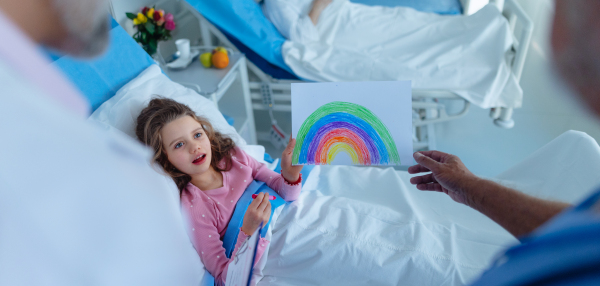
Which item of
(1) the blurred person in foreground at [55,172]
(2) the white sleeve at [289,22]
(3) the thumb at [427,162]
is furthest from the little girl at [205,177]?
(2) the white sleeve at [289,22]

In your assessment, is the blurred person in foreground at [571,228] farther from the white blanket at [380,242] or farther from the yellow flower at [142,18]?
the yellow flower at [142,18]

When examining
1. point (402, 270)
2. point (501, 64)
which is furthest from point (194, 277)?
point (501, 64)

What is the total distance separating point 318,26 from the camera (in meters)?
2.22

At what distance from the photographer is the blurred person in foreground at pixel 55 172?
12.9 inches

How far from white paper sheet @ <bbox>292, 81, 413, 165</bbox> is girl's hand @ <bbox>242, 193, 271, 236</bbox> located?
0.17m

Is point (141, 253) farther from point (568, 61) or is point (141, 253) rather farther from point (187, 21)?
point (187, 21)

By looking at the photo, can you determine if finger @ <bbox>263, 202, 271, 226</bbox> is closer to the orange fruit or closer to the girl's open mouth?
the girl's open mouth

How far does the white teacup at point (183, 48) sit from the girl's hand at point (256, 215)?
3.87ft

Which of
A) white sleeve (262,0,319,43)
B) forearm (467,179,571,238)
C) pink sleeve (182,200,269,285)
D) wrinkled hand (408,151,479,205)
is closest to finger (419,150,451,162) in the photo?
wrinkled hand (408,151,479,205)

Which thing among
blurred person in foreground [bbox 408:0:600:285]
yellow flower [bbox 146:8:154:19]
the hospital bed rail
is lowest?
the hospital bed rail

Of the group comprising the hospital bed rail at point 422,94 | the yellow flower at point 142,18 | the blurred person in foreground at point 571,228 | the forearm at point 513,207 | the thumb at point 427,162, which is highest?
the blurred person in foreground at point 571,228

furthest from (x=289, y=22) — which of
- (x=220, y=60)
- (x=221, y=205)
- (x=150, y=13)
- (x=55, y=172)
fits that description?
(x=55, y=172)

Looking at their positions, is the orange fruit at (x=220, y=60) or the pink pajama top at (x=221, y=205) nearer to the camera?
the pink pajama top at (x=221, y=205)

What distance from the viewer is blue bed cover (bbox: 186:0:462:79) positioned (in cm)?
187
